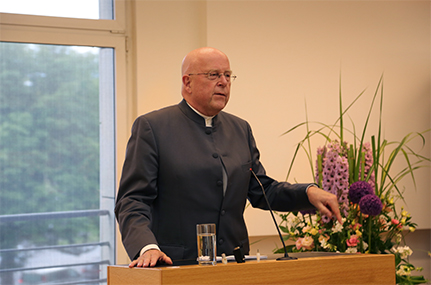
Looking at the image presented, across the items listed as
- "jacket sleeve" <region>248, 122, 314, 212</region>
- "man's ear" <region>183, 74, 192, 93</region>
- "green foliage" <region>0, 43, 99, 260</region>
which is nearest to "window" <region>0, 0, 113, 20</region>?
"green foliage" <region>0, 43, 99, 260</region>

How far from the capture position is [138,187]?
1.87 m

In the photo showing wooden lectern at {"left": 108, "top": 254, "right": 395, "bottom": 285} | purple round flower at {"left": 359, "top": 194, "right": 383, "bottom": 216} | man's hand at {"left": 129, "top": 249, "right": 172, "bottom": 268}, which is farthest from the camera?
purple round flower at {"left": 359, "top": 194, "right": 383, "bottom": 216}

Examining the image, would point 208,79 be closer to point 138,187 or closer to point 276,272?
point 138,187

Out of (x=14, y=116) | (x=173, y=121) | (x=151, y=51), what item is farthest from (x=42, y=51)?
(x=173, y=121)

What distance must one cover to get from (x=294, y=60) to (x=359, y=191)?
4.86 ft

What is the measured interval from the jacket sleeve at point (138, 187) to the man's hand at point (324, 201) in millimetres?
602

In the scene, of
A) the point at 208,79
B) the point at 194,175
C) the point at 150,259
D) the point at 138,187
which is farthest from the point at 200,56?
the point at 150,259

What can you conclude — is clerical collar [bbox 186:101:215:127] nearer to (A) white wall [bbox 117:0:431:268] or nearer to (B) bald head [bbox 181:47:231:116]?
(B) bald head [bbox 181:47:231:116]

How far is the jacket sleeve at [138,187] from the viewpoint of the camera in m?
1.67

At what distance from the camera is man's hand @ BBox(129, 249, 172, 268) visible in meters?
1.38

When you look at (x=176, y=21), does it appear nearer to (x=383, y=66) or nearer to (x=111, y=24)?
(x=111, y=24)

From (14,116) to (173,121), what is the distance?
1.69 m

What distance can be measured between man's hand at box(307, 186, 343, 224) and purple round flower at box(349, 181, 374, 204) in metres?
0.71

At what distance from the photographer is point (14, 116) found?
334cm
